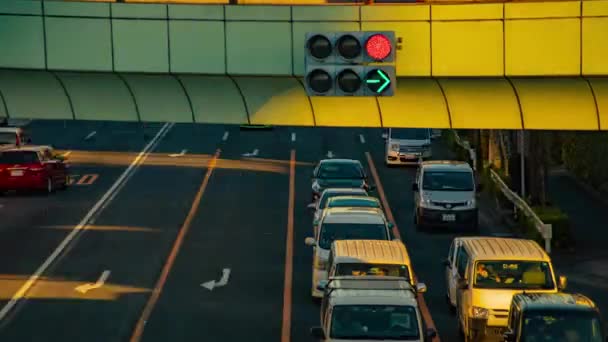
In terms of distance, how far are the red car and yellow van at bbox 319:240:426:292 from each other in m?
24.0

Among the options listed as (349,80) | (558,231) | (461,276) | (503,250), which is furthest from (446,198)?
(349,80)

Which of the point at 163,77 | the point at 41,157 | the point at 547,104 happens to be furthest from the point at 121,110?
the point at 41,157

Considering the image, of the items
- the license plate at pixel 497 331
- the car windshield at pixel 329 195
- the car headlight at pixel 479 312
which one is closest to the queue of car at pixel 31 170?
the car windshield at pixel 329 195

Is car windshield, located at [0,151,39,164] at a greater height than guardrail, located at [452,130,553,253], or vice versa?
car windshield, located at [0,151,39,164]

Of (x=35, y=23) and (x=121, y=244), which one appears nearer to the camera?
(x=35, y=23)

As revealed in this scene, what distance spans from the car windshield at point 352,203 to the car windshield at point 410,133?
2026 centimetres

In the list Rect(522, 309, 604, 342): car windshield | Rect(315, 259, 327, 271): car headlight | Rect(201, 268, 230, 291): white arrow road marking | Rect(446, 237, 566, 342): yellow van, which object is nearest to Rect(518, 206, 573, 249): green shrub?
Rect(201, 268, 230, 291): white arrow road marking

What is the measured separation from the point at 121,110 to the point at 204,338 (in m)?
4.89

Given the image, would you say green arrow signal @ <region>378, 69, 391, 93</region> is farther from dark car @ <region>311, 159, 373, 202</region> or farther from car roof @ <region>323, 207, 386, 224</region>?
dark car @ <region>311, 159, 373, 202</region>

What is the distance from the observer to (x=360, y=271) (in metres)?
30.4

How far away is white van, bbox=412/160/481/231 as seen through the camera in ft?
150

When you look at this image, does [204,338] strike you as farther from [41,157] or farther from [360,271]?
[41,157]

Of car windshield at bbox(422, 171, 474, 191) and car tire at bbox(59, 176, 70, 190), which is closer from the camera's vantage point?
car windshield at bbox(422, 171, 474, 191)

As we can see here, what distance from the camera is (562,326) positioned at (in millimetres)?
24641
